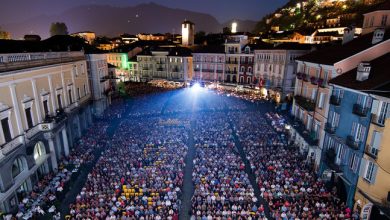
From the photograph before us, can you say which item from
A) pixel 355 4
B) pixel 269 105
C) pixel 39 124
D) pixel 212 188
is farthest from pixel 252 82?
pixel 355 4

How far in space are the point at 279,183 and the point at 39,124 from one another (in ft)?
83.3

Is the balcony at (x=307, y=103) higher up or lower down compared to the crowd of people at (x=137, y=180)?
higher up

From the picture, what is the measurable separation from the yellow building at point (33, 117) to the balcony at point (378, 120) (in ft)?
95.6

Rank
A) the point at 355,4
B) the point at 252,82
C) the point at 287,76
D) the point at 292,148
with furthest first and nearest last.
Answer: the point at 355,4 < the point at 252,82 < the point at 287,76 < the point at 292,148

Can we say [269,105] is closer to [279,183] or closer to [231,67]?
[231,67]

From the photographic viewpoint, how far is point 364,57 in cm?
2461

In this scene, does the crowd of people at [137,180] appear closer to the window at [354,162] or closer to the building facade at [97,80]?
the building facade at [97,80]

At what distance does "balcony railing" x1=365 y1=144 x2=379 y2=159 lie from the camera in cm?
1897

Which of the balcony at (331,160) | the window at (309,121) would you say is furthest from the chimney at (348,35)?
the balcony at (331,160)

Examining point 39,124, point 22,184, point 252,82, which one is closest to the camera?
point 22,184

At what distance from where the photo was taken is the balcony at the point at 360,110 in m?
20.0

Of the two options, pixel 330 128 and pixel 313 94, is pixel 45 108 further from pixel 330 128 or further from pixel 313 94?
pixel 313 94

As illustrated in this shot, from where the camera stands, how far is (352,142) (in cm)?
2109

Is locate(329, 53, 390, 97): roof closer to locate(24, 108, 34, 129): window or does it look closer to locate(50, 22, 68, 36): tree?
locate(24, 108, 34, 129): window
